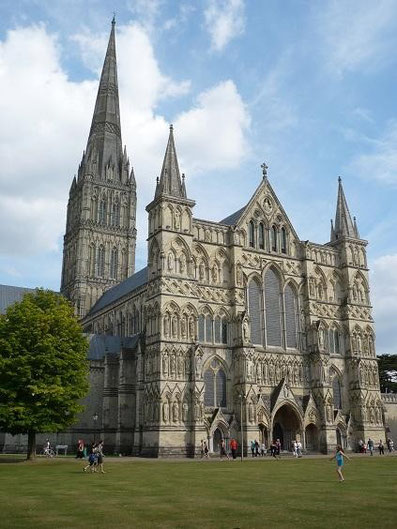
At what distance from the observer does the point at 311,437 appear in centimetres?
5241

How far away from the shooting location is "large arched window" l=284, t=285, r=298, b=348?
54.5m

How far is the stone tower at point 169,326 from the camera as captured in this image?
4459 cm

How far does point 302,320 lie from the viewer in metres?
55.5

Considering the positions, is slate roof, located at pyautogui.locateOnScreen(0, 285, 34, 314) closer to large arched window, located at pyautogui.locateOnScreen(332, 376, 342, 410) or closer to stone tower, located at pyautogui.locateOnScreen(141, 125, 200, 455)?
stone tower, located at pyautogui.locateOnScreen(141, 125, 200, 455)

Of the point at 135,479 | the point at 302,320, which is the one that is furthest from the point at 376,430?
the point at 135,479

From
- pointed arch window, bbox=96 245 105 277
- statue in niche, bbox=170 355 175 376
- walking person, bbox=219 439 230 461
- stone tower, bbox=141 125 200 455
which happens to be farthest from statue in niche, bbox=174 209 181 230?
pointed arch window, bbox=96 245 105 277

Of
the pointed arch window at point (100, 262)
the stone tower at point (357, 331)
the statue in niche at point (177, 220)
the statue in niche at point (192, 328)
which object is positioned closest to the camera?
the statue in niche at point (192, 328)

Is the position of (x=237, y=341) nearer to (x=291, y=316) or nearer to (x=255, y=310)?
(x=255, y=310)

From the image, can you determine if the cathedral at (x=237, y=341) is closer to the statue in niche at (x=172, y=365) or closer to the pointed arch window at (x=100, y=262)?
the statue in niche at (x=172, y=365)

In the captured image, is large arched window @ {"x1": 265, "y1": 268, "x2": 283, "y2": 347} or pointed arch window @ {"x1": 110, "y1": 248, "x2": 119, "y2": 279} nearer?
large arched window @ {"x1": 265, "y1": 268, "x2": 283, "y2": 347}

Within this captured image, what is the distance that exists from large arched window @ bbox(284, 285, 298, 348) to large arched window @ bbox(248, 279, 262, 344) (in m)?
3.28

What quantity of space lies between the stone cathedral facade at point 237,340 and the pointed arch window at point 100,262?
19.1 m

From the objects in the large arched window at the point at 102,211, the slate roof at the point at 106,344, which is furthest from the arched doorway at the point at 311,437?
the large arched window at the point at 102,211

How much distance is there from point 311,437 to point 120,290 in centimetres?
3249
